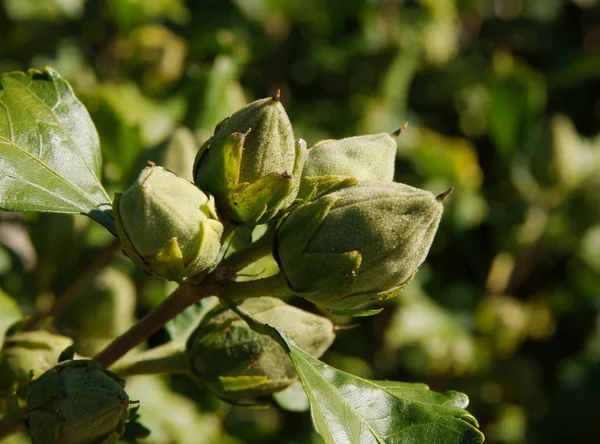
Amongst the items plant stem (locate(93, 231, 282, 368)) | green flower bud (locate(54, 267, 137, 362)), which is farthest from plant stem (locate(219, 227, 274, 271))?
green flower bud (locate(54, 267, 137, 362))

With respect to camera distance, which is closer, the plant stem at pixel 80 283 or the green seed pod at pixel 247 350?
the green seed pod at pixel 247 350

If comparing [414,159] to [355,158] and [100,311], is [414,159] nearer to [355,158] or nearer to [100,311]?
[100,311]

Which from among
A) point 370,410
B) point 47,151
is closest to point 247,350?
point 370,410

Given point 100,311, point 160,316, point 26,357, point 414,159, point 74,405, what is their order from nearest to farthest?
point 74,405, point 160,316, point 26,357, point 100,311, point 414,159

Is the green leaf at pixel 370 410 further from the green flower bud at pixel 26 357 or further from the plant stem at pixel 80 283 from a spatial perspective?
the plant stem at pixel 80 283

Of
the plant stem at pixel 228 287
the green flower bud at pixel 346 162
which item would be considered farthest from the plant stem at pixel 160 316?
the green flower bud at pixel 346 162
